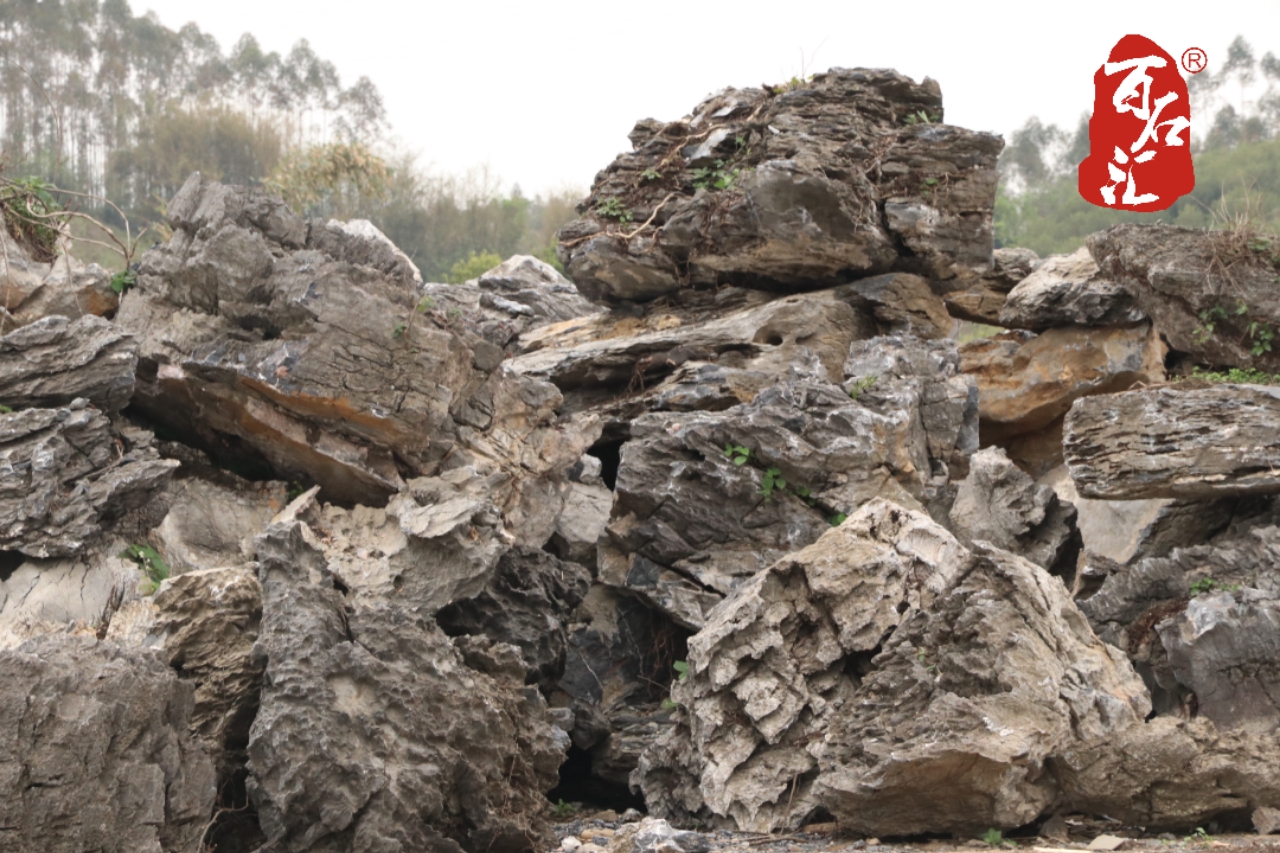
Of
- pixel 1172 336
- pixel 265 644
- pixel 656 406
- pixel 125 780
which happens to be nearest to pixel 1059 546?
pixel 1172 336

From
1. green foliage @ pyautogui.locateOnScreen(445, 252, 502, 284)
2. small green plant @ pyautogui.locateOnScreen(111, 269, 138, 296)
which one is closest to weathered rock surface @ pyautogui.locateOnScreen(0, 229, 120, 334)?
small green plant @ pyautogui.locateOnScreen(111, 269, 138, 296)

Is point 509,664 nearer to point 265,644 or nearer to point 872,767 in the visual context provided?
point 265,644

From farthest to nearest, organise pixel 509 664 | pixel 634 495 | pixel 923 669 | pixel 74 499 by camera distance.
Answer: pixel 634 495, pixel 74 499, pixel 509 664, pixel 923 669

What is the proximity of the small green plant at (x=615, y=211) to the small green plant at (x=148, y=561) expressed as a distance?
23.0ft

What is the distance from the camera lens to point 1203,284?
1130 centimetres

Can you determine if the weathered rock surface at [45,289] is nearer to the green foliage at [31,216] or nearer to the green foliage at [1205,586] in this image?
the green foliage at [31,216]

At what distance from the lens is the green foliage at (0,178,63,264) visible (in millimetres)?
10781

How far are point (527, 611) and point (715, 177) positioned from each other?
6.36m

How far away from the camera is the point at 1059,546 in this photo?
993 cm

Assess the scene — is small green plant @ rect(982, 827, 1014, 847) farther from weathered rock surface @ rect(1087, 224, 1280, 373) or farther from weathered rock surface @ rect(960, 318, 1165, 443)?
weathered rock surface @ rect(960, 318, 1165, 443)

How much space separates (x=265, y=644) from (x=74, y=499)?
10.4 ft

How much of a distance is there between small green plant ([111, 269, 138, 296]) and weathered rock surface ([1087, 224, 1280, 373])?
9957mm

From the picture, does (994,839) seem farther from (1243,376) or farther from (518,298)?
(518,298)

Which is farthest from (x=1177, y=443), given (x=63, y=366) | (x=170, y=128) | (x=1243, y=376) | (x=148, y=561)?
(x=170, y=128)
